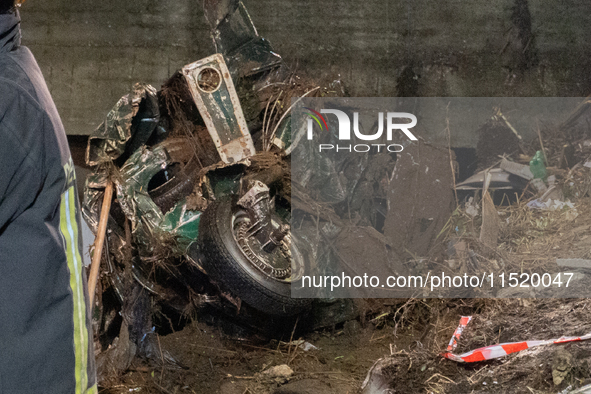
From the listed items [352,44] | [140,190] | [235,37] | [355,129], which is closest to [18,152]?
[140,190]

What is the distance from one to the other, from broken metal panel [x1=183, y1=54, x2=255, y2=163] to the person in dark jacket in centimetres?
283

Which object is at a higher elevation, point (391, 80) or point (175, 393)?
point (391, 80)

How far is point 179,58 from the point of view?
213 inches

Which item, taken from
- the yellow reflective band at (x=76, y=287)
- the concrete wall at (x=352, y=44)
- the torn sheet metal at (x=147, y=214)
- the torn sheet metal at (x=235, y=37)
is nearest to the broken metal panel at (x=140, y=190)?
the torn sheet metal at (x=147, y=214)

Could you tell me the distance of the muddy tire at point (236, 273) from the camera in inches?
126

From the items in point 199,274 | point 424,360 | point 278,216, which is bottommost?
point 424,360

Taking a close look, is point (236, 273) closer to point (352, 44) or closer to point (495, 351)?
point (495, 351)

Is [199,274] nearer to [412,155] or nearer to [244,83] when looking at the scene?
[244,83]

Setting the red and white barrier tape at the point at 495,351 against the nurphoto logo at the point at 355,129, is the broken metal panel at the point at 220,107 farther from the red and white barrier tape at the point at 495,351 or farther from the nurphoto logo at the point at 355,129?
the red and white barrier tape at the point at 495,351

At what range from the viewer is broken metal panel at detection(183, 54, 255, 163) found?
12.3ft

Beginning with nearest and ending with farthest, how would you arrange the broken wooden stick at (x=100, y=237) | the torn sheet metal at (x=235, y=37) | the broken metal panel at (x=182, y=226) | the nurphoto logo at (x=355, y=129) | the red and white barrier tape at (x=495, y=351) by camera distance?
the red and white barrier tape at (x=495, y=351) → the broken wooden stick at (x=100, y=237) → the broken metal panel at (x=182, y=226) → the nurphoto logo at (x=355, y=129) → the torn sheet metal at (x=235, y=37)

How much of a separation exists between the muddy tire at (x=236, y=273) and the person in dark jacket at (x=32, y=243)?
2.25 m

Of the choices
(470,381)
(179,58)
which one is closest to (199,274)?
(470,381)

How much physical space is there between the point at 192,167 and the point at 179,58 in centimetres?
204
